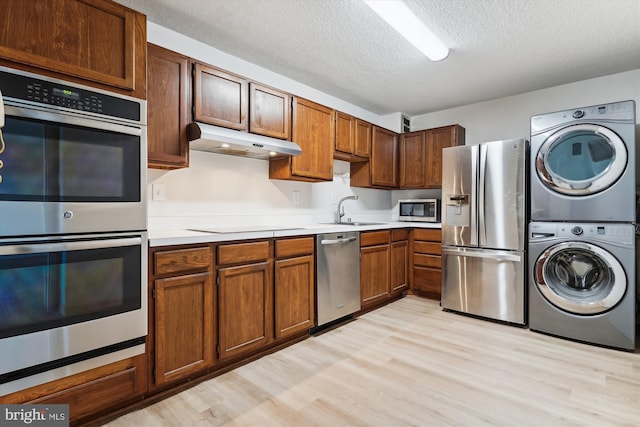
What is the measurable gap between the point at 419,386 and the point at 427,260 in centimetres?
206

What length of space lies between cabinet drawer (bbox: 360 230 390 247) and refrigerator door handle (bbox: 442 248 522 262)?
63 centimetres

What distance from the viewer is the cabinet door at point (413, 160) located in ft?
14.0

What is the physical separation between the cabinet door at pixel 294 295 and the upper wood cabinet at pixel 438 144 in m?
2.27

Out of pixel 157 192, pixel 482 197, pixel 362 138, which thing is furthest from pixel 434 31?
pixel 157 192

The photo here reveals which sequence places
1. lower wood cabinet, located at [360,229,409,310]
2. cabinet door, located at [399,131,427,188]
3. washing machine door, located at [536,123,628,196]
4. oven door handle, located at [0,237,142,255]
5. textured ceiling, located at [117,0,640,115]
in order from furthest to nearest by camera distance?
cabinet door, located at [399,131,427,188] → lower wood cabinet, located at [360,229,409,310] → washing machine door, located at [536,123,628,196] → textured ceiling, located at [117,0,640,115] → oven door handle, located at [0,237,142,255]

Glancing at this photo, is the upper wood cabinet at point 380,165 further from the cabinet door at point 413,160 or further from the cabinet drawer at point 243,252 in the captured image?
the cabinet drawer at point 243,252

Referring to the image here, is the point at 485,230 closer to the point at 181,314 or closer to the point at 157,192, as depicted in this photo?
the point at 181,314

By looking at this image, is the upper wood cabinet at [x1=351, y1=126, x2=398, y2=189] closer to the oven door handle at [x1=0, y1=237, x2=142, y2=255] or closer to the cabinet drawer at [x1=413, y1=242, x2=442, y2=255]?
the cabinet drawer at [x1=413, y1=242, x2=442, y2=255]

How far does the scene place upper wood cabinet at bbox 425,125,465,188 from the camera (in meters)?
4.04

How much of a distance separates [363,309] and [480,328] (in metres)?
1.10

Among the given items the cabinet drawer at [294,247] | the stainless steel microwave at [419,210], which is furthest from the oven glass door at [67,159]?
the stainless steel microwave at [419,210]

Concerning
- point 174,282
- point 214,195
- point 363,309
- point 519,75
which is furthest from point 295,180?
point 519,75

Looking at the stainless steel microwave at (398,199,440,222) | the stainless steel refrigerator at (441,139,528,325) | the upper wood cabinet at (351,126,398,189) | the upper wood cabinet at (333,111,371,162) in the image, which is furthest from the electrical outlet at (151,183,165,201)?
the stainless steel microwave at (398,199,440,222)

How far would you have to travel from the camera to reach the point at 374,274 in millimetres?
3428
